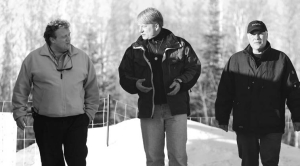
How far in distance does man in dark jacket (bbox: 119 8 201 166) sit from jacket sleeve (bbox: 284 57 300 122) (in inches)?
30.9

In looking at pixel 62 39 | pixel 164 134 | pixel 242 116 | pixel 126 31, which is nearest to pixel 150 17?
pixel 62 39

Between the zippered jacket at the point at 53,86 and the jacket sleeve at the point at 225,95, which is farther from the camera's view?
the jacket sleeve at the point at 225,95

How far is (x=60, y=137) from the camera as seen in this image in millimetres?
4590

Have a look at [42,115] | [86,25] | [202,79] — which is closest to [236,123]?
[42,115]

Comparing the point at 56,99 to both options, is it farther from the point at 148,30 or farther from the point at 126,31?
the point at 126,31

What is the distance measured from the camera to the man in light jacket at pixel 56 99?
4570 millimetres

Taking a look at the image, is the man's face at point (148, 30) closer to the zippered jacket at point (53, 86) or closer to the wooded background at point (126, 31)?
the zippered jacket at point (53, 86)

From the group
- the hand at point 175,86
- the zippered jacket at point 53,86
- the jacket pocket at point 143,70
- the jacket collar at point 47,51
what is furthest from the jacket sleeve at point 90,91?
the hand at point 175,86

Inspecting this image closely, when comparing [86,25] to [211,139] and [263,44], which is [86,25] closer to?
[211,139]

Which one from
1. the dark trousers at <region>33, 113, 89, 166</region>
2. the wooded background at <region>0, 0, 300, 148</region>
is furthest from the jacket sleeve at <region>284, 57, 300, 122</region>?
the wooded background at <region>0, 0, 300, 148</region>

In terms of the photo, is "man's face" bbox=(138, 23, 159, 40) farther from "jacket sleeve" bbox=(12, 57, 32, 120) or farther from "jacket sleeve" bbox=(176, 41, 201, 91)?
"jacket sleeve" bbox=(12, 57, 32, 120)

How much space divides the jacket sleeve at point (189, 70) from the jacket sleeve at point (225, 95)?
0.30m

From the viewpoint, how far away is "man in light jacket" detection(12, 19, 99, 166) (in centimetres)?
457

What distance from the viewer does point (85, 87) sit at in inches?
189
